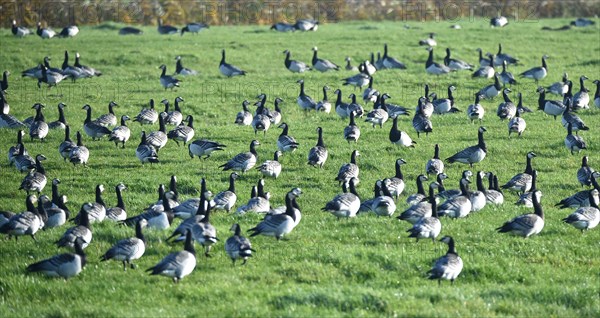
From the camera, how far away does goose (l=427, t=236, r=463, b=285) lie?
52.0 feet

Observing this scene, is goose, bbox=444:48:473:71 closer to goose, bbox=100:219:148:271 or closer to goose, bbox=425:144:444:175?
goose, bbox=425:144:444:175

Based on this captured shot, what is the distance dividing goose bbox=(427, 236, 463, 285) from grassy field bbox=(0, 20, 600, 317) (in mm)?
237

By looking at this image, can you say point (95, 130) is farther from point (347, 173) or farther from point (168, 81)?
point (347, 173)

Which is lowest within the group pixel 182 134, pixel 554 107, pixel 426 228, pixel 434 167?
pixel 554 107

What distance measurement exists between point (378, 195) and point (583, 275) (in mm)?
6181

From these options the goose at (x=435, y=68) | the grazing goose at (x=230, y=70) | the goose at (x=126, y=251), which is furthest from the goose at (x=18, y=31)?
the goose at (x=126, y=251)

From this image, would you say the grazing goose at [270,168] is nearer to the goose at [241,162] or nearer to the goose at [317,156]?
the goose at [241,162]

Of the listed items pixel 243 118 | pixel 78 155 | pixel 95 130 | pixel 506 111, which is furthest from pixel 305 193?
pixel 506 111

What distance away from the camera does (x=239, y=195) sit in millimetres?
23344

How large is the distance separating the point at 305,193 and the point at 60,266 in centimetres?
857

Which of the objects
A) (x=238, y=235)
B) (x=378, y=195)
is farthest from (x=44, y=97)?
(x=238, y=235)

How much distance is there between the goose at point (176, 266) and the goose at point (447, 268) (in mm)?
4273

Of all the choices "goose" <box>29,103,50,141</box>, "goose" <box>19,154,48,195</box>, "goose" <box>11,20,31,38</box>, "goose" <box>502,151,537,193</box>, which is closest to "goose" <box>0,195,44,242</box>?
"goose" <box>19,154,48,195</box>

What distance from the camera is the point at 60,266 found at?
16.1m
